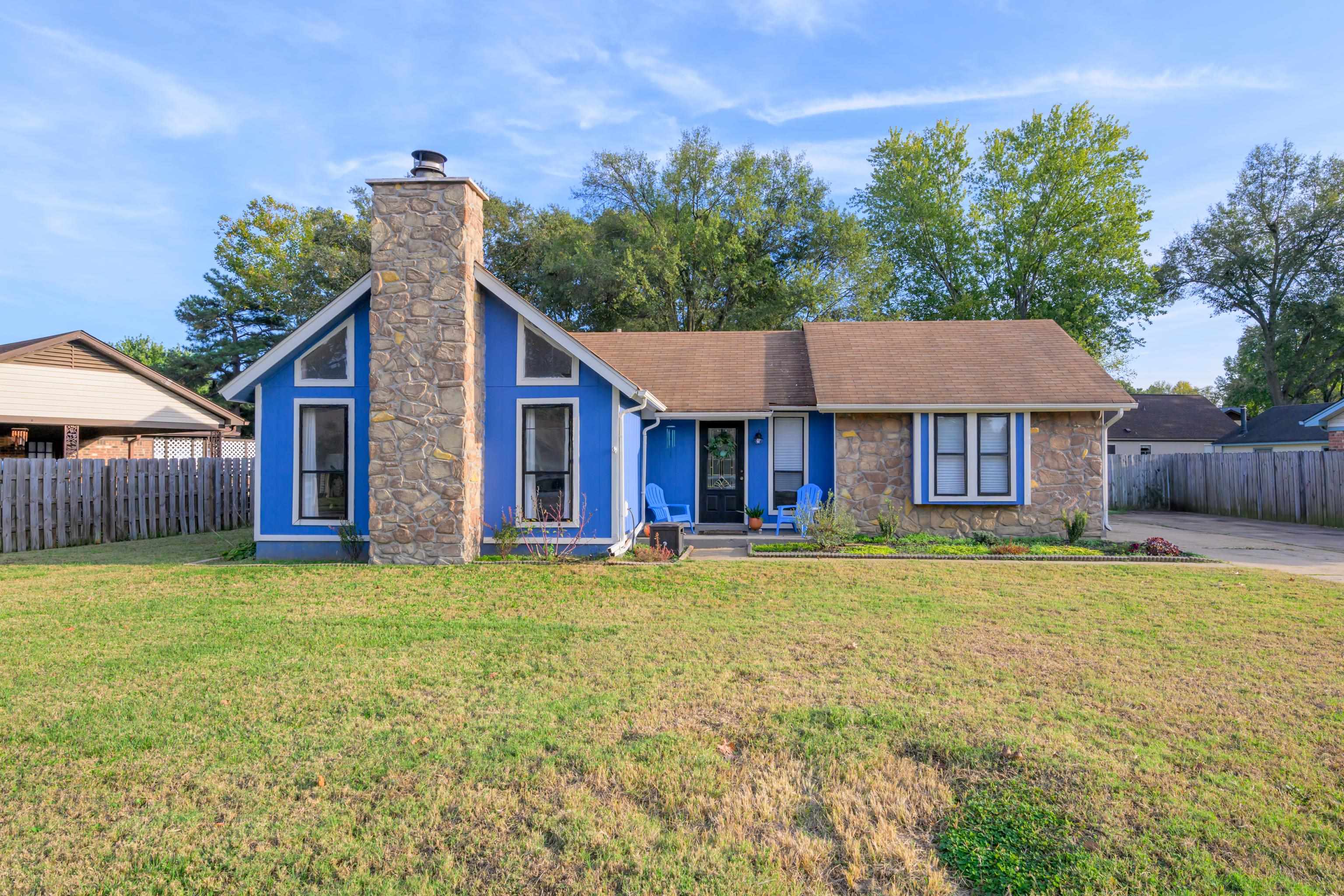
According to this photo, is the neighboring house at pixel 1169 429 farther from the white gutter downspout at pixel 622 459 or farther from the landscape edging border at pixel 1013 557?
the white gutter downspout at pixel 622 459

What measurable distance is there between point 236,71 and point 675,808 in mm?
13483

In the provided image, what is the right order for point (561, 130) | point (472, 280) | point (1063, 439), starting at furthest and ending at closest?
point (561, 130), point (1063, 439), point (472, 280)

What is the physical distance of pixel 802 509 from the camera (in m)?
13.2

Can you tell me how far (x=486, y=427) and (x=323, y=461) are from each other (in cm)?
262

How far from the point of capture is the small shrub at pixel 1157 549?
10836 mm

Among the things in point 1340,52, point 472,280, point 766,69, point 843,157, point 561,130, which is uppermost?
point 843,157

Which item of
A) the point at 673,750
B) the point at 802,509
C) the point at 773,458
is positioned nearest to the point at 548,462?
the point at 802,509

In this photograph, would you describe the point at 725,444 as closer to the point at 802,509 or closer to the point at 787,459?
the point at 787,459

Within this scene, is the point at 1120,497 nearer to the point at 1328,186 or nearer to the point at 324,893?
the point at 1328,186

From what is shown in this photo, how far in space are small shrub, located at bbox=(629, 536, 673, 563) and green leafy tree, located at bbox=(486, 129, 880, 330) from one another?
1866 centimetres

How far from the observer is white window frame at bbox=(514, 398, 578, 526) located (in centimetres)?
1093

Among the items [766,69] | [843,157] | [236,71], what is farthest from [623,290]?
[236,71]

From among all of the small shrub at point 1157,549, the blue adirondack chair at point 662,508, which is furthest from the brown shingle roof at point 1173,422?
the blue adirondack chair at point 662,508

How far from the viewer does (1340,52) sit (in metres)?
10.8
